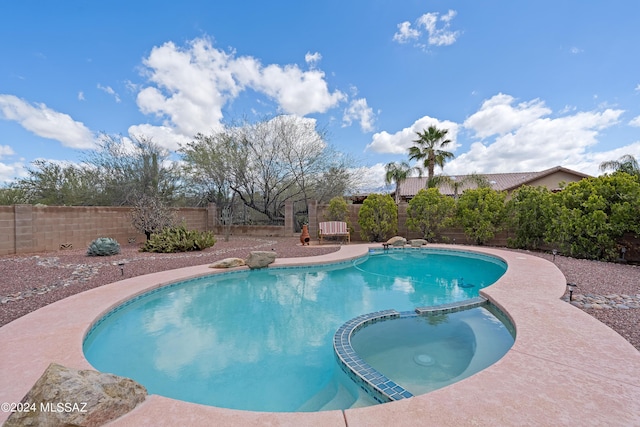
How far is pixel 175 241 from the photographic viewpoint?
938 centimetres

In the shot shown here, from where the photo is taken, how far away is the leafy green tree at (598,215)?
7.32 meters

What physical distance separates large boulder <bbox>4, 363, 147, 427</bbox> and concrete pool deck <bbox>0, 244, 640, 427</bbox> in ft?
0.32

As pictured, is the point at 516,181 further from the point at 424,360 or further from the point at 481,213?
the point at 424,360

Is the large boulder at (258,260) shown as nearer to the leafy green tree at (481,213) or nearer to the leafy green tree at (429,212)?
the leafy green tree at (429,212)

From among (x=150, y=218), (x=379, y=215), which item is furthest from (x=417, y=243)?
(x=150, y=218)

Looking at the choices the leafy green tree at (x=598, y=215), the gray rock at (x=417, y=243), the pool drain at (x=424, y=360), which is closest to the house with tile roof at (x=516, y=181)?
the gray rock at (x=417, y=243)

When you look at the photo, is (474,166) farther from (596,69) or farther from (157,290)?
(157,290)

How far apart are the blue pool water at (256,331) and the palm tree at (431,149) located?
13.1 metres

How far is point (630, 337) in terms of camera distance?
122 inches

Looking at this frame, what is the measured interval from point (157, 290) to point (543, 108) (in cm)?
1508

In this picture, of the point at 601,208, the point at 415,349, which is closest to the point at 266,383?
the point at 415,349

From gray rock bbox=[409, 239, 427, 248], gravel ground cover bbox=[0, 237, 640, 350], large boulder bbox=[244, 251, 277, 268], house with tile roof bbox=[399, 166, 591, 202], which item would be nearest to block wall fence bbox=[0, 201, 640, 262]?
gravel ground cover bbox=[0, 237, 640, 350]

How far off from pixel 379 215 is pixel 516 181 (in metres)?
19.1

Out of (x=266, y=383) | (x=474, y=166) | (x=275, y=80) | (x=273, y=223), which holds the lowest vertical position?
(x=266, y=383)
